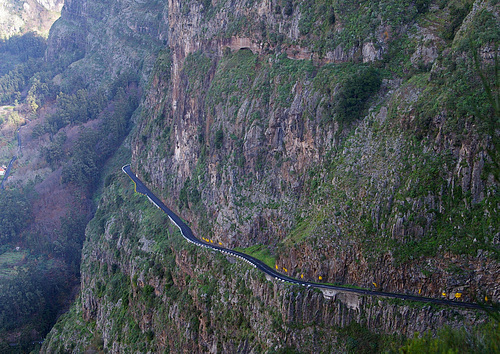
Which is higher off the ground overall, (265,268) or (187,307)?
(265,268)

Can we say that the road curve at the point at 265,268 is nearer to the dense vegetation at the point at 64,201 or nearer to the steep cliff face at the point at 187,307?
the steep cliff face at the point at 187,307

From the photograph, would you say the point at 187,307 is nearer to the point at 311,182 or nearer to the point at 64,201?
the point at 311,182

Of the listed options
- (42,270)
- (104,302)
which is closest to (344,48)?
(104,302)

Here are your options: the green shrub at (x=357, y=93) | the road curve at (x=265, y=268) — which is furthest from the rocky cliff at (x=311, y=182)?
the road curve at (x=265, y=268)

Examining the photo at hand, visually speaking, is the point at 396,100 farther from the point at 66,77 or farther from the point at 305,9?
the point at 66,77

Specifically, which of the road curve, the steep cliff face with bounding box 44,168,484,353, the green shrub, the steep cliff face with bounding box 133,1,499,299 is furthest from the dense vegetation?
the green shrub

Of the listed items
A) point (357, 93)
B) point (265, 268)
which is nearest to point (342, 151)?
point (357, 93)

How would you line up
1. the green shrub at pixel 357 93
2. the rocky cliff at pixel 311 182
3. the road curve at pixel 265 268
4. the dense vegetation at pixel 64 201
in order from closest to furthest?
the road curve at pixel 265 268, the rocky cliff at pixel 311 182, the green shrub at pixel 357 93, the dense vegetation at pixel 64 201

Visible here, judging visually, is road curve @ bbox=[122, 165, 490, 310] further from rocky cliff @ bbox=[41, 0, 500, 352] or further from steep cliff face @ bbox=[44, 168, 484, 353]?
steep cliff face @ bbox=[44, 168, 484, 353]

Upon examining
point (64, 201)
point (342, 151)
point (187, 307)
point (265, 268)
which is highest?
point (342, 151)
